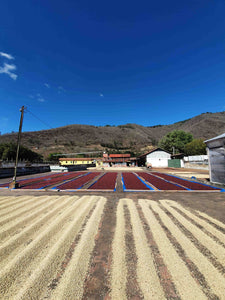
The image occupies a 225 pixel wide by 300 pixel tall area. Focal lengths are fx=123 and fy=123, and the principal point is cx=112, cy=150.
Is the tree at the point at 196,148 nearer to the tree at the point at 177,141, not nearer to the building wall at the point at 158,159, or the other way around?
the building wall at the point at 158,159

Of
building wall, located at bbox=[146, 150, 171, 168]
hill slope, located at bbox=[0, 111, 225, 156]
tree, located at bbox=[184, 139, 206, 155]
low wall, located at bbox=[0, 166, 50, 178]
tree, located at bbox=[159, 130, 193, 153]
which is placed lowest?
low wall, located at bbox=[0, 166, 50, 178]

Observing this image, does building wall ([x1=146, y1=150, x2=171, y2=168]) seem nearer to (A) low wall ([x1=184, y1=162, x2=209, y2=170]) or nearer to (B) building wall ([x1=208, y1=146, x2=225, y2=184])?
(A) low wall ([x1=184, y1=162, x2=209, y2=170])

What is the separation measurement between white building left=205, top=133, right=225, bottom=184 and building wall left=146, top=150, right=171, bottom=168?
29.6m

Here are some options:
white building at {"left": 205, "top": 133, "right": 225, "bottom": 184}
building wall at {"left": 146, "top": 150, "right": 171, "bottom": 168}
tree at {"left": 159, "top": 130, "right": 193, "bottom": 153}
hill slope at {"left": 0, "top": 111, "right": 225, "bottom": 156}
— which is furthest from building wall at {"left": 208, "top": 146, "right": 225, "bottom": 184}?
hill slope at {"left": 0, "top": 111, "right": 225, "bottom": 156}

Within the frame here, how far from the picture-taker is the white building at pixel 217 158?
25.4ft

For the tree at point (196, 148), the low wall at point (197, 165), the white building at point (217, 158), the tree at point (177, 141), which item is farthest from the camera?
the tree at point (177, 141)

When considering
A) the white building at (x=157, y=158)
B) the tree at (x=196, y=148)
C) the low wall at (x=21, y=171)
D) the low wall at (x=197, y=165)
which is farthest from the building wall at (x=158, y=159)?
the low wall at (x=21, y=171)

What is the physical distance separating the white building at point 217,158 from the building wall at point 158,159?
2957 centimetres

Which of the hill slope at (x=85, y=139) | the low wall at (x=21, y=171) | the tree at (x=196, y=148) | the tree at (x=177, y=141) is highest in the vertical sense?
the hill slope at (x=85, y=139)

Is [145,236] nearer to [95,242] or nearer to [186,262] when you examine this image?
[186,262]

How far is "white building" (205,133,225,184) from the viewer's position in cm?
776

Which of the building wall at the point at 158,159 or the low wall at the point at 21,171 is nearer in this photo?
the low wall at the point at 21,171

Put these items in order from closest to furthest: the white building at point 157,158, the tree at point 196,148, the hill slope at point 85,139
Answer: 1. the tree at point 196,148
2. the white building at point 157,158
3. the hill slope at point 85,139

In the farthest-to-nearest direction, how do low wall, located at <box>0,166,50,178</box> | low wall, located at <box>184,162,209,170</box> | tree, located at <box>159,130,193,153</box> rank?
1. tree, located at <box>159,130,193,153</box>
2. low wall, located at <box>184,162,209,170</box>
3. low wall, located at <box>0,166,50,178</box>
